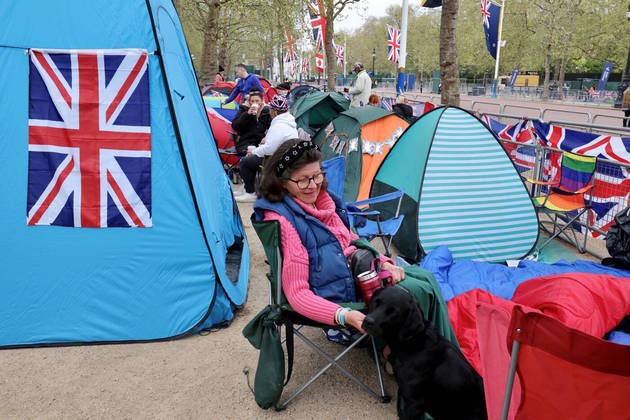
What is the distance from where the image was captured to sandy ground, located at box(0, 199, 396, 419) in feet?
8.34

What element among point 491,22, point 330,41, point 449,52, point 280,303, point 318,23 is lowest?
point 280,303

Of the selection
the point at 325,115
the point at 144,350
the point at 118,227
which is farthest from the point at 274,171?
the point at 325,115

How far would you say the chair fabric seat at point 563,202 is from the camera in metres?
5.04

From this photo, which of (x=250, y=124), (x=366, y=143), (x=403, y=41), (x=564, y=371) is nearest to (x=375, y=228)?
(x=366, y=143)

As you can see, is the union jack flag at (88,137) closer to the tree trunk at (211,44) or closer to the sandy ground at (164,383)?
the sandy ground at (164,383)

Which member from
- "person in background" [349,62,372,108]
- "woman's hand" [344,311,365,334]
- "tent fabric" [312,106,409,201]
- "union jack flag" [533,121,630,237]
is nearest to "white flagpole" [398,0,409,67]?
"person in background" [349,62,372,108]

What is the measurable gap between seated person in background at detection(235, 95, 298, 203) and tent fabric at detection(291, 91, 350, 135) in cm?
295

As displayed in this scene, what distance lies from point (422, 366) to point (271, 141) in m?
4.01

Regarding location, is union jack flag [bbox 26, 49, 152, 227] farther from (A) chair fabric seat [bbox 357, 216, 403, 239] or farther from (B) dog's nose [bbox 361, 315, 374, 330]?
(A) chair fabric seat [bbox 357, 216, 403, 239]

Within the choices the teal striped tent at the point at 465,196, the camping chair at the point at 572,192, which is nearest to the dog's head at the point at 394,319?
the teal striped tent at the point at 465,196

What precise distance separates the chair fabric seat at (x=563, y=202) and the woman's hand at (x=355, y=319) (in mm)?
3725

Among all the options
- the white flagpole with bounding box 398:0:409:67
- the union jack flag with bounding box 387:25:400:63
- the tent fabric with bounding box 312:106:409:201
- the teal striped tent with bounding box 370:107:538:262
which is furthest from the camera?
the union jack flag with bounding box 387:25:400:63

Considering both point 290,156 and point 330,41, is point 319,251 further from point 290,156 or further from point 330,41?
point 330,41

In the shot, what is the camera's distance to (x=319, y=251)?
8.24 ft
